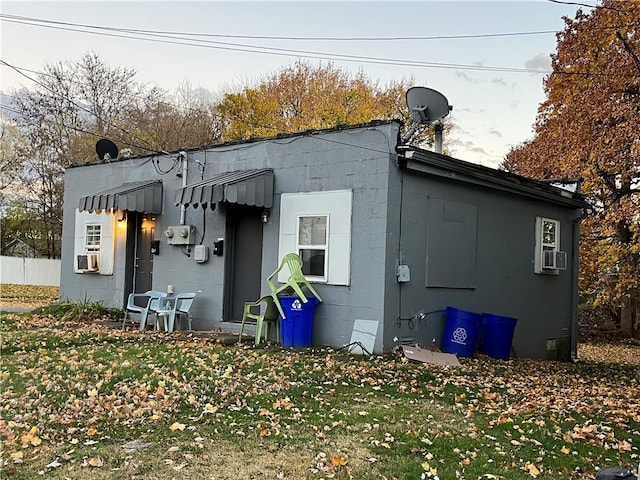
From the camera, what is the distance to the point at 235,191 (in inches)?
367

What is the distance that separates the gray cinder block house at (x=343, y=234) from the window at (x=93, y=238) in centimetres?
4

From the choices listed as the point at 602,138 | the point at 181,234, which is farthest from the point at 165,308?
the point at 602,138

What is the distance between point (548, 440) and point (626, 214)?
10004 millimetres

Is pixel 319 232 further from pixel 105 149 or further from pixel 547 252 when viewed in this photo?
pixel 105 149

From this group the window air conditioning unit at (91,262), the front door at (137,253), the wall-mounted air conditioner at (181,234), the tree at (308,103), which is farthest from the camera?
the tree at (308,103)

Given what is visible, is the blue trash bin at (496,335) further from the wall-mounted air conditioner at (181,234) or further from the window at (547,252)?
the wall-mounted air conditioner at (181,234)

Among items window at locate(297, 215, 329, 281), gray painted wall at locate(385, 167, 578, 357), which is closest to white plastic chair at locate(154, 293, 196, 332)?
window at locate(297, 215, 329, 281)

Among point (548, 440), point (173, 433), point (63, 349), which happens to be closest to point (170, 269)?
point (63, 349)

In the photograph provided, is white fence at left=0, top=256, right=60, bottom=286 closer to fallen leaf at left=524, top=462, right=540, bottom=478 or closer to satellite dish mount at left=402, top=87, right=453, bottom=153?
satellite dish mount at left=402, top=87, right=453, bottom=153

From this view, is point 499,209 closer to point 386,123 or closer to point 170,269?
point 386,123

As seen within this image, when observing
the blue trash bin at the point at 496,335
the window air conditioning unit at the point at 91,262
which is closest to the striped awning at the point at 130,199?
the window air conditioning unit at the point at 91,262

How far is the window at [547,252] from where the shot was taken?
466 inches

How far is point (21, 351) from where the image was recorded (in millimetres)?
7852

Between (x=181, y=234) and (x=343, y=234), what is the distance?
3.56m
